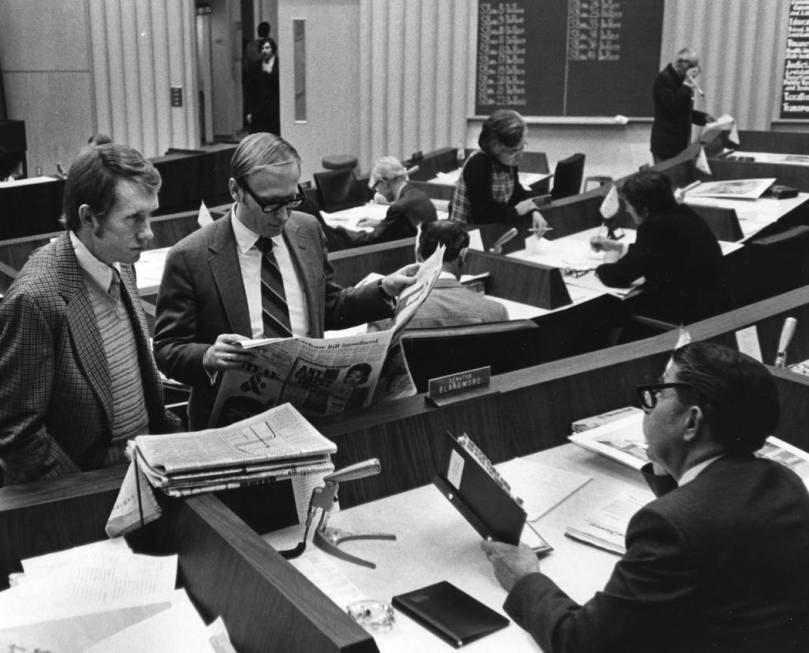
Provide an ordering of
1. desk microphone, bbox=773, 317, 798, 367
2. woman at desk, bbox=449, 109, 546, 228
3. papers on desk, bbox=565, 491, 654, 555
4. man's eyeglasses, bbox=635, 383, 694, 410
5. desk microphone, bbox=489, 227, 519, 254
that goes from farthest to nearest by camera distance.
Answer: woman at desk, bbox=449, 109, 546, 228, desk microphone, bbox=489, 227, 519, 254, desk microphone, bbox=773, 317, 798, 367, papers on desk, bbox=565, 491, 654, 555, man's eyeglasses, bbox=635, 383, 694, 410

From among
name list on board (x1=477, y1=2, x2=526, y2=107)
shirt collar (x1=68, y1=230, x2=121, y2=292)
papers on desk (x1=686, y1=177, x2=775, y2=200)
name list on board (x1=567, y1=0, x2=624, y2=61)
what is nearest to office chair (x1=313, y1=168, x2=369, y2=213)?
papers on desk (x1=686, y1=177, x2=775, y2=200)

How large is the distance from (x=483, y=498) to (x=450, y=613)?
28 cm

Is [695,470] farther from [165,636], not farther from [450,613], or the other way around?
[165,636]

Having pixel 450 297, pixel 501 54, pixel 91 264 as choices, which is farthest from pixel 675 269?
pixel 501 54

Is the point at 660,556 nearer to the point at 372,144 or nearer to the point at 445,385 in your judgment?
the point at 445,385

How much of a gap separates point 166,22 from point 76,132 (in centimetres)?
140

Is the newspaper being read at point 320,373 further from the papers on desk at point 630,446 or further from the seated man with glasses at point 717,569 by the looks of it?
the seated man with glasses at point 717,569

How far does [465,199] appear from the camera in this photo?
4789 millimetres

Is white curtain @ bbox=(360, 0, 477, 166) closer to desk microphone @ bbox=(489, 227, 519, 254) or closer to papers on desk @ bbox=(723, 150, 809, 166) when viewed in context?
papers on desk @ bbox=(723, 150, 809, 166)

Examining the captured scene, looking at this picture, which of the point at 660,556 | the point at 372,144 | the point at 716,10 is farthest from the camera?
the point at 372,144

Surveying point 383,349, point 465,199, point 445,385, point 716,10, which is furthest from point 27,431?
point 716,10

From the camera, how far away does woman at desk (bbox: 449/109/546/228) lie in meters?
4.66

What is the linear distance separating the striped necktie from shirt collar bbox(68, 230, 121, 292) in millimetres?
432

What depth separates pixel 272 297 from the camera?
7.86 ft
